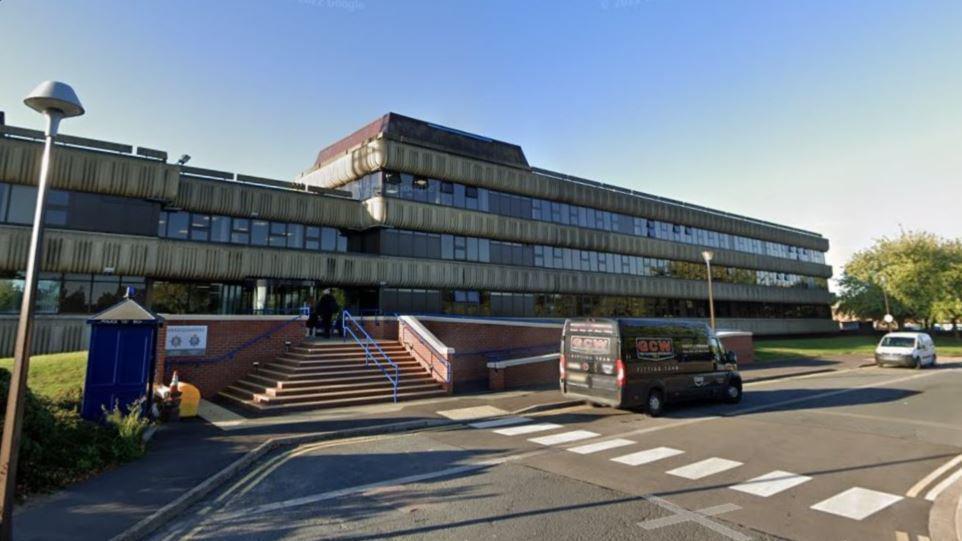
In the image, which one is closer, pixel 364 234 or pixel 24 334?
pixel 24 334

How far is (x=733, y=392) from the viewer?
14781 millimetres

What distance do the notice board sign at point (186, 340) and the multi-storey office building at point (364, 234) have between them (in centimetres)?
803

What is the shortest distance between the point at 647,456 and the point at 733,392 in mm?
7670

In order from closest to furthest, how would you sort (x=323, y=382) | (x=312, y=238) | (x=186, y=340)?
(x=323, y=382), (x=186, y=340), (x=312, y=238)

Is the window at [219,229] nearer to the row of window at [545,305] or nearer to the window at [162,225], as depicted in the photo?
the window at [162,225]

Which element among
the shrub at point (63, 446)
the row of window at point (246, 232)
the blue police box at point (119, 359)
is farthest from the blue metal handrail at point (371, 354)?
the row of window at point (246, 232)

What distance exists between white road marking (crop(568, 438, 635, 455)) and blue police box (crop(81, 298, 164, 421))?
9385 millimetres

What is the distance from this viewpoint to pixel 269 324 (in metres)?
16.6

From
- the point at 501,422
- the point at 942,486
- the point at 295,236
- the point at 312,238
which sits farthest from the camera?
the point at 312,238

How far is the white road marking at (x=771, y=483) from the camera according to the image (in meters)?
6.79

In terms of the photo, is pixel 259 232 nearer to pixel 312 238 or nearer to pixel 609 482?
pixel 312 238

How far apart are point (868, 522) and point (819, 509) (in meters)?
0.49

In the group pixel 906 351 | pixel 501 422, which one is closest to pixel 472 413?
pixel 501 422

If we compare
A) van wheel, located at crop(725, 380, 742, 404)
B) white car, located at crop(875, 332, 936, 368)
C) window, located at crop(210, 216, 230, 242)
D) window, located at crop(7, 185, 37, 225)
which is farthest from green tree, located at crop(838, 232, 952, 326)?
window, located at crop(7, 185, 37, 225)
